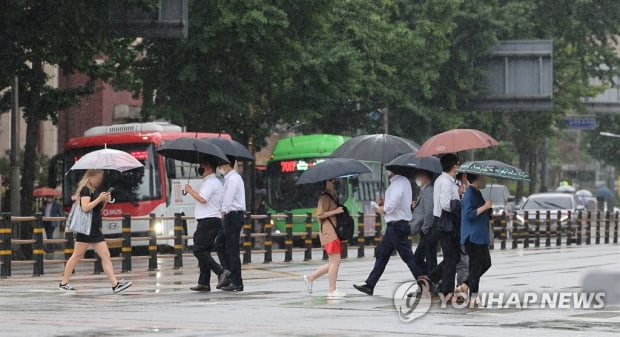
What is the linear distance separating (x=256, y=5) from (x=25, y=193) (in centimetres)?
797

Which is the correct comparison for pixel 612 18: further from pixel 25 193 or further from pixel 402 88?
pixel 25 193

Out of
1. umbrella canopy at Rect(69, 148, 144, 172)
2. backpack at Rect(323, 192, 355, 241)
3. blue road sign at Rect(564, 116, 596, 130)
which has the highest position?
blue road sign at Rect(564, 116, 596, 130)

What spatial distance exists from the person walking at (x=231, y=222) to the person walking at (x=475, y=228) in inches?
140

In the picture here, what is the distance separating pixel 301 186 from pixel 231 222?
89.7 ft

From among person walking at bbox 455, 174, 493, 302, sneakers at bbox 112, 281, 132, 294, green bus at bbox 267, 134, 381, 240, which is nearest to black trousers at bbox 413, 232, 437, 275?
person walking at bbox 455, 174, 493, 302

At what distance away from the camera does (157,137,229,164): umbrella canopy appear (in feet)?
62.3

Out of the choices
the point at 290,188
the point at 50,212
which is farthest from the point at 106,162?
the point at 290,188

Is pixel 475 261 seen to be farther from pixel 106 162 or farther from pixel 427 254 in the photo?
pixel 106 162

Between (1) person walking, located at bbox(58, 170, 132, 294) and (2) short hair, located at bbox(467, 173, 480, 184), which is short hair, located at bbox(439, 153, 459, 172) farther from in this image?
(1) person walking, located at bbox(58, 170, 132, 294)

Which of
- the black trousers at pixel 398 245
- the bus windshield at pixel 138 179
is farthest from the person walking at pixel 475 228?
the bus windshield at pixel 138 179

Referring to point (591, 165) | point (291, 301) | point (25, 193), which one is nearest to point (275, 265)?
point (25, 193)

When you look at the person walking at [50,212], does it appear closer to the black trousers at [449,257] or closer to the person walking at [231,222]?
the person walking at [231,222]

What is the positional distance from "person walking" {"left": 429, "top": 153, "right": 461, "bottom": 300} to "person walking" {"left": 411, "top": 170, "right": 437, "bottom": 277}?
601 mm

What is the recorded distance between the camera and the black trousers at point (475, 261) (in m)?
16.5
